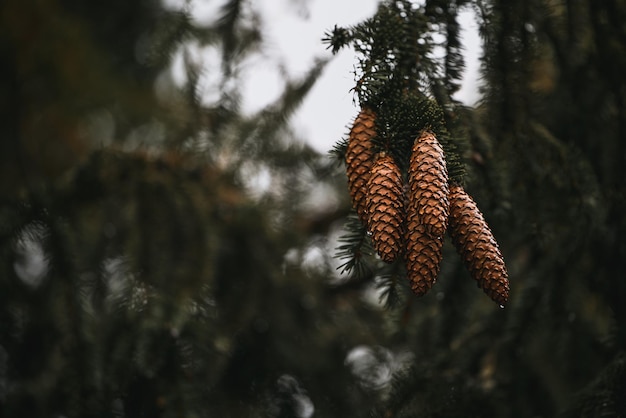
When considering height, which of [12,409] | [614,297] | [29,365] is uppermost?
[29,365]

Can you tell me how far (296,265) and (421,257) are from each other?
4.52 feet

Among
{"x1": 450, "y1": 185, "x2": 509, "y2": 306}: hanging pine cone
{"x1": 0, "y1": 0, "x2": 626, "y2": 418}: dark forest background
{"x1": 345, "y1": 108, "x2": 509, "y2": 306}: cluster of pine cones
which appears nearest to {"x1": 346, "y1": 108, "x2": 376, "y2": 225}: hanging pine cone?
{"x1": 345, "y1": 108, "x2": 509, "y2": 306}: cluster of pine cones

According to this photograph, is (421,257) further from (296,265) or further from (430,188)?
(296,265)

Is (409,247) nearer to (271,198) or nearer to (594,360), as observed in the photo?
(594,360)

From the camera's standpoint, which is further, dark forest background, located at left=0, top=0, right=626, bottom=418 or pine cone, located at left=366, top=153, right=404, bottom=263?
dark forest background, located at left=0, top=0, right=626, bottom=418

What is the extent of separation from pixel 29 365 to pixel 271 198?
99 cm

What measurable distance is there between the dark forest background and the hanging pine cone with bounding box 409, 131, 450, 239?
12.4 inches

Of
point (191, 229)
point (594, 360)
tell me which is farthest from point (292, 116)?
point (594, 360)

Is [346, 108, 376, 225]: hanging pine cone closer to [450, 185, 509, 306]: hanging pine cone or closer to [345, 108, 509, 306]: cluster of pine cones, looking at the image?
[345, 108, 509, 306]: cluster of pine cones

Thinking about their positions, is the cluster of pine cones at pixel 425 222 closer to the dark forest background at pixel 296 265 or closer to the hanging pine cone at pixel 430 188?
the hanging pine cone at pixel 430 188

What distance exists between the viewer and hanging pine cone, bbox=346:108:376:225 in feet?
2.90

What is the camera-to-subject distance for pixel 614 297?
1426 millimetres

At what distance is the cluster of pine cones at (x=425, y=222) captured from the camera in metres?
0.76

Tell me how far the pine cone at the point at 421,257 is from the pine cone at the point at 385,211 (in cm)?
2
